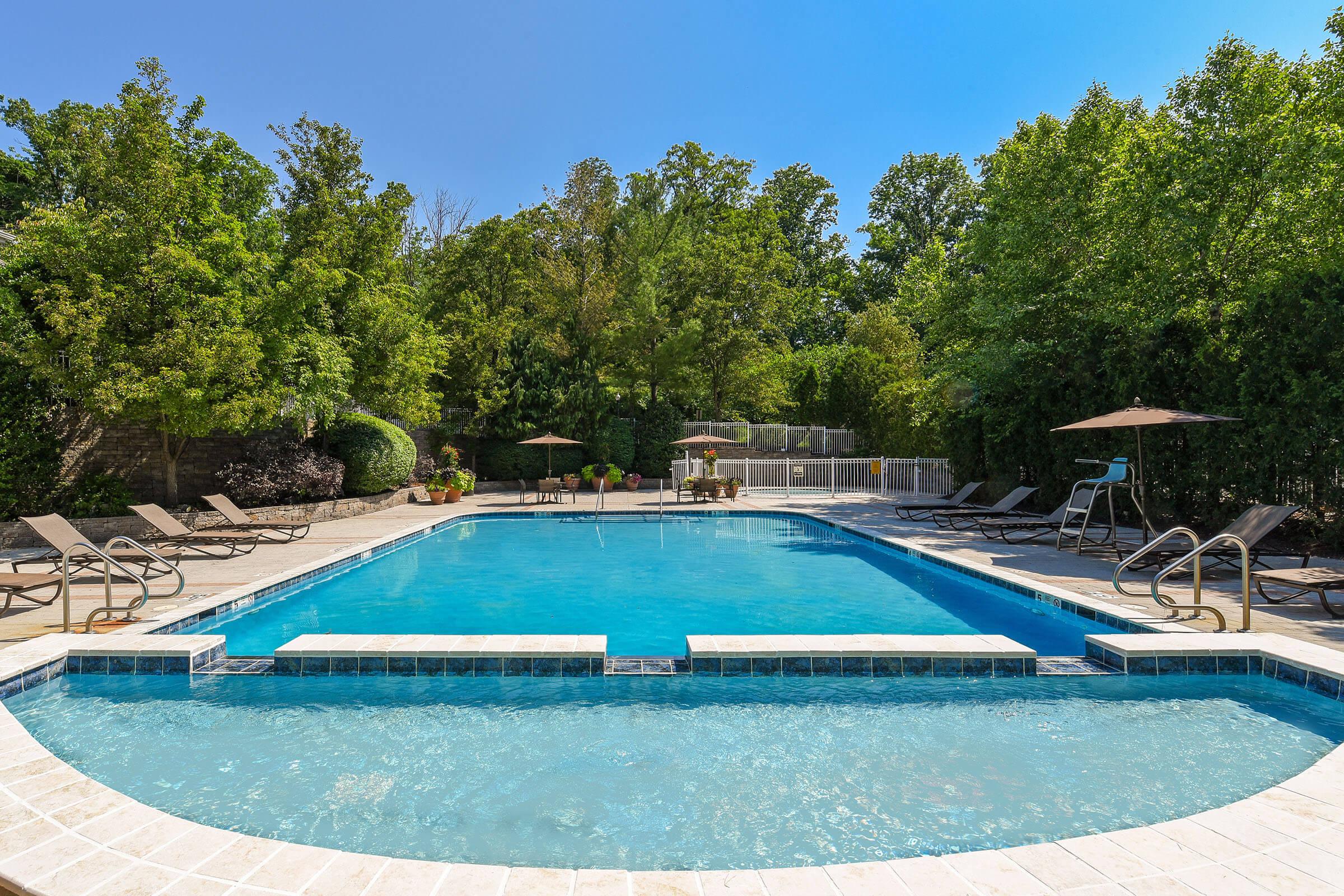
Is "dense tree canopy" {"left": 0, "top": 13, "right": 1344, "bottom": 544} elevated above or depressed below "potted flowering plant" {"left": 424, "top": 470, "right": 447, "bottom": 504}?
above

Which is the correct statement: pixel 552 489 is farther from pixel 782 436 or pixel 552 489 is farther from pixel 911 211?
pixel 911 211

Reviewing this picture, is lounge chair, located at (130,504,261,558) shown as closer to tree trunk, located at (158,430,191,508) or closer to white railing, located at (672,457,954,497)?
tree trunk, located at (158,430,191,508)

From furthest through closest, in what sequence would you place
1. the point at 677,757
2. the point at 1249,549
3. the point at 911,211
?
the point at 911,211, the point at 1249,549, the point at 677,757

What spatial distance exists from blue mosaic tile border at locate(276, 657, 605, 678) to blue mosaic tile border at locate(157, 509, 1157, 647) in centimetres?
171

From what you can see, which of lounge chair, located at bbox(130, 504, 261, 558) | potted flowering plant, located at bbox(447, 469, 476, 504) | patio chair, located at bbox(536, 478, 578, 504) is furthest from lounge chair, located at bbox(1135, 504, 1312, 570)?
potted flowering plant, located at bbox(447, 469, 476, 504)

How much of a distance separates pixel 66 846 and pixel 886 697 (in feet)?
13.5

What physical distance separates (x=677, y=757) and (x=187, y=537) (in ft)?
27.9

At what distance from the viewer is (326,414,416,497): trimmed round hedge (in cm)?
1588

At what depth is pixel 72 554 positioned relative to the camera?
284 inches

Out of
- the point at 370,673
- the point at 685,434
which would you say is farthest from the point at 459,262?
the point at 370,673

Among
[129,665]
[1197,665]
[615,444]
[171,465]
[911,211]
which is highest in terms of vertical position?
[911,211]

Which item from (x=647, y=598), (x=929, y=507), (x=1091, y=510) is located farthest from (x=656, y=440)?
(x=647, y=598)

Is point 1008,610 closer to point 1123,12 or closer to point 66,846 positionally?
point 66,846

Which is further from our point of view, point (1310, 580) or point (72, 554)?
point (72, 554)
